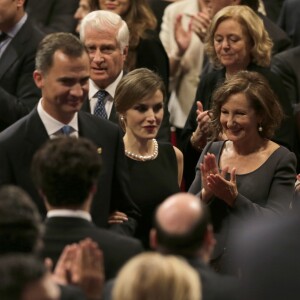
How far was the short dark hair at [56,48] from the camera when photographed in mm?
6418

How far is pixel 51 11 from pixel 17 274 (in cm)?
585

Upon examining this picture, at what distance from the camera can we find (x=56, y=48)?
6.44 m

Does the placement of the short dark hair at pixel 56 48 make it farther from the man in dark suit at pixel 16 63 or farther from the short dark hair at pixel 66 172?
the man in dark suit at pixel 16 63

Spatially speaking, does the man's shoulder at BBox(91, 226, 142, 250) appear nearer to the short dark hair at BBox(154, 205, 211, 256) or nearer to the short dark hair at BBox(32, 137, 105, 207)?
the short dark hair at BBox(32, 137, 105, 207)

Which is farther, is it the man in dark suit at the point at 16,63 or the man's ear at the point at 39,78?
the man in dark suit at the point at 16,63

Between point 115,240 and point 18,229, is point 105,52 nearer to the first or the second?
point 115,240

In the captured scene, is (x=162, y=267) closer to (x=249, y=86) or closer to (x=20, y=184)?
(x=20, y=184)

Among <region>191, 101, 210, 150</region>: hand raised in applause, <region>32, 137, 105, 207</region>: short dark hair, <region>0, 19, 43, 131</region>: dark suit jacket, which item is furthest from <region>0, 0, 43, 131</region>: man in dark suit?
<region>32, 137, 105, 207</region>: short dark hair

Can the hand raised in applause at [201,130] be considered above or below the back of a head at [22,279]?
below

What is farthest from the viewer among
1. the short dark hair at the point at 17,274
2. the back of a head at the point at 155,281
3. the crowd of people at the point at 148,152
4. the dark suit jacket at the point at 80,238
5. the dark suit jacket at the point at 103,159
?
the dark suit jacket at the point at 103,159

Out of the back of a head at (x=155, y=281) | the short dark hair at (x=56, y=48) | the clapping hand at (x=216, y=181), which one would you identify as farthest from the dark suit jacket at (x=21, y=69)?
the back of a head at (x=155, y=281)

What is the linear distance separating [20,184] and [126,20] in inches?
113

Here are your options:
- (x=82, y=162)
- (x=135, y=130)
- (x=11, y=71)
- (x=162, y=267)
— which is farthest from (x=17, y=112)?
(x=162, y=267)

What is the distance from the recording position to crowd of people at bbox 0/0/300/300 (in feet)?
15.2
